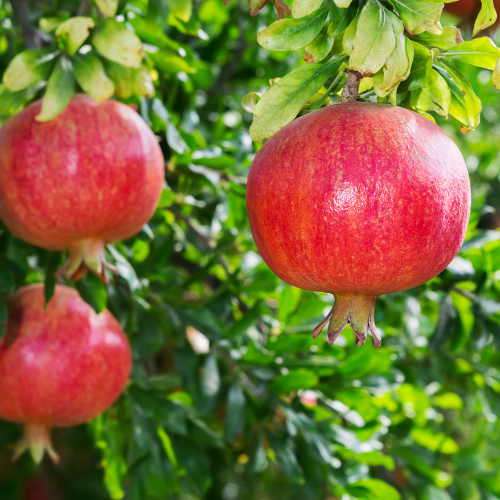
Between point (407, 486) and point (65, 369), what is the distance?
41.6 inches

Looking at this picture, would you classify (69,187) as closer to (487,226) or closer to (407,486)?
(407,486)

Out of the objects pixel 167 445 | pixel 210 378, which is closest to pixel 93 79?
pixel 210 378

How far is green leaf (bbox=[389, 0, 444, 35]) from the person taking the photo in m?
0.62

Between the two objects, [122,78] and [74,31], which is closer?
[74,31]

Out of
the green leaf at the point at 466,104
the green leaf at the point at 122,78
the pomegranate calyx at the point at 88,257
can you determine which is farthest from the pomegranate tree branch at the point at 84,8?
the green leaf at the point at 466,104

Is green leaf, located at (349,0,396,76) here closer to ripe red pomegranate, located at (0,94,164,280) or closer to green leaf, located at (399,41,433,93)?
green leaf, located at (399,41,433,93)

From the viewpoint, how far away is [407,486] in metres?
1.71

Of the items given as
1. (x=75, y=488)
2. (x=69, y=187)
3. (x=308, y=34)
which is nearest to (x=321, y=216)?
(x=308, y=34)

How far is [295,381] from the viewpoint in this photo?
1253 mm

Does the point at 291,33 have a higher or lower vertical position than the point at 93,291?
higher

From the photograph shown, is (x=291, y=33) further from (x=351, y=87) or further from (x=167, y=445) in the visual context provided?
(x=167, y=445)

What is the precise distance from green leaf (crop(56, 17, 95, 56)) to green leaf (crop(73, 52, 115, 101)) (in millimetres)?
22

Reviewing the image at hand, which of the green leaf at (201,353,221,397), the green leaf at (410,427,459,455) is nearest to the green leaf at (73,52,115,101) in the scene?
Answer: the green leaf at (201,353,221,397)

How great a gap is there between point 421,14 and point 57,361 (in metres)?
0.81
